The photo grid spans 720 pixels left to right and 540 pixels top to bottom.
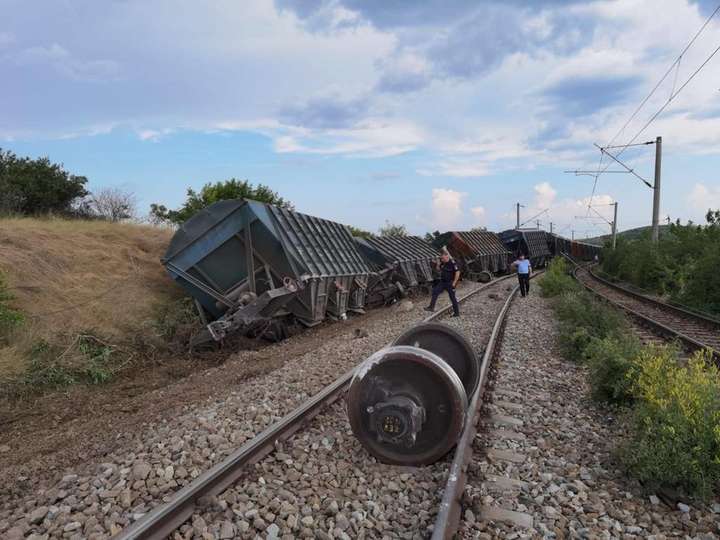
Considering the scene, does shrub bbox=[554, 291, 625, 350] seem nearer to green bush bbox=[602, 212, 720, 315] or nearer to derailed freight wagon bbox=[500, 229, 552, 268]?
green bush bbox=[602, 212, 720, 315]

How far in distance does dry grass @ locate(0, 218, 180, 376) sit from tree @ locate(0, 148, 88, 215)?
28.5 ft

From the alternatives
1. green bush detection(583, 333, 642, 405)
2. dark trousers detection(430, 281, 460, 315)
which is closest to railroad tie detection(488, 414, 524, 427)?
green bush detection(583, 333, 642, 405)

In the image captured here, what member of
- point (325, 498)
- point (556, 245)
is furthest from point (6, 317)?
point (556, 245)

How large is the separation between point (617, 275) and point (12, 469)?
1403 inches

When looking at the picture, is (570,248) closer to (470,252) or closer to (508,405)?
(470,252)

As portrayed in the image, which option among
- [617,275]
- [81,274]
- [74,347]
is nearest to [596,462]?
[74,347]

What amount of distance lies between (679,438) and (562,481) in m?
0.90

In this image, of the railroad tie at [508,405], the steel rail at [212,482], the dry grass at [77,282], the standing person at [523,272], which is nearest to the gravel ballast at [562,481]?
the railroad tie at [508,405]

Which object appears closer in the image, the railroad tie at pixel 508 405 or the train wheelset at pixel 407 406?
the train wheelset at pixel 407 406

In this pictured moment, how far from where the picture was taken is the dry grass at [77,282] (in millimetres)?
9631

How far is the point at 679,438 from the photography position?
4.00 m

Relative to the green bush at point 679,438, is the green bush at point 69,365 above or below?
below

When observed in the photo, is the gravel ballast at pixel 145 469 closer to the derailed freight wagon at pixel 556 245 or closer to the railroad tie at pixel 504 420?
the railroad tie at pixel 504 420

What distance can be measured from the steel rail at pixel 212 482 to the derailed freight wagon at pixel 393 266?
439 inches
